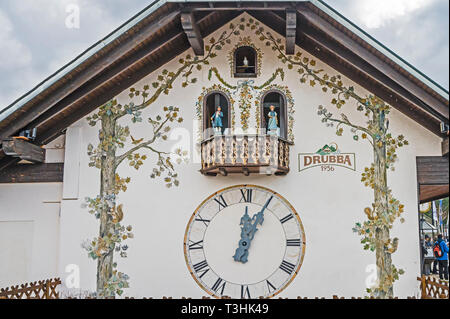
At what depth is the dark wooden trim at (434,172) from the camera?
870 centimetres

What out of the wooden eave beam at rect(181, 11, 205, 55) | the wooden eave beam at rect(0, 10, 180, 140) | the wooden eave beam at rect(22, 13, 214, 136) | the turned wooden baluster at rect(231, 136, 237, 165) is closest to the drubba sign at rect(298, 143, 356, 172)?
the turned wooden baluster at rect(231, 136, 237, 165)

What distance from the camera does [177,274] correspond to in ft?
29.2

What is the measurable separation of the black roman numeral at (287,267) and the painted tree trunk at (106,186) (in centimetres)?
285

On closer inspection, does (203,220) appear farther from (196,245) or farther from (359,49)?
(359,49)

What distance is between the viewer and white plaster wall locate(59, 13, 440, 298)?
8.67 metres

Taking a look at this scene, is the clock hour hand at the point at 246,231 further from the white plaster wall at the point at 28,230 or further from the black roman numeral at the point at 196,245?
the white plaster wall at the point at 28,230

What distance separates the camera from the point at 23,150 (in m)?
8.65

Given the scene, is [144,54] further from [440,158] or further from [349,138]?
[440,158]

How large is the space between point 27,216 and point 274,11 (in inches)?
216

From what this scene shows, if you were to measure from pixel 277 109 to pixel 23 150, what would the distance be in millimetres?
4290

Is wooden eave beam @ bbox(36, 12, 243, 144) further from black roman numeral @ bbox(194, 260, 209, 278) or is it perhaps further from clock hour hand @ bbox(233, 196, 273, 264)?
black roman numeral @ bbox(194, 260, 209, 278)
